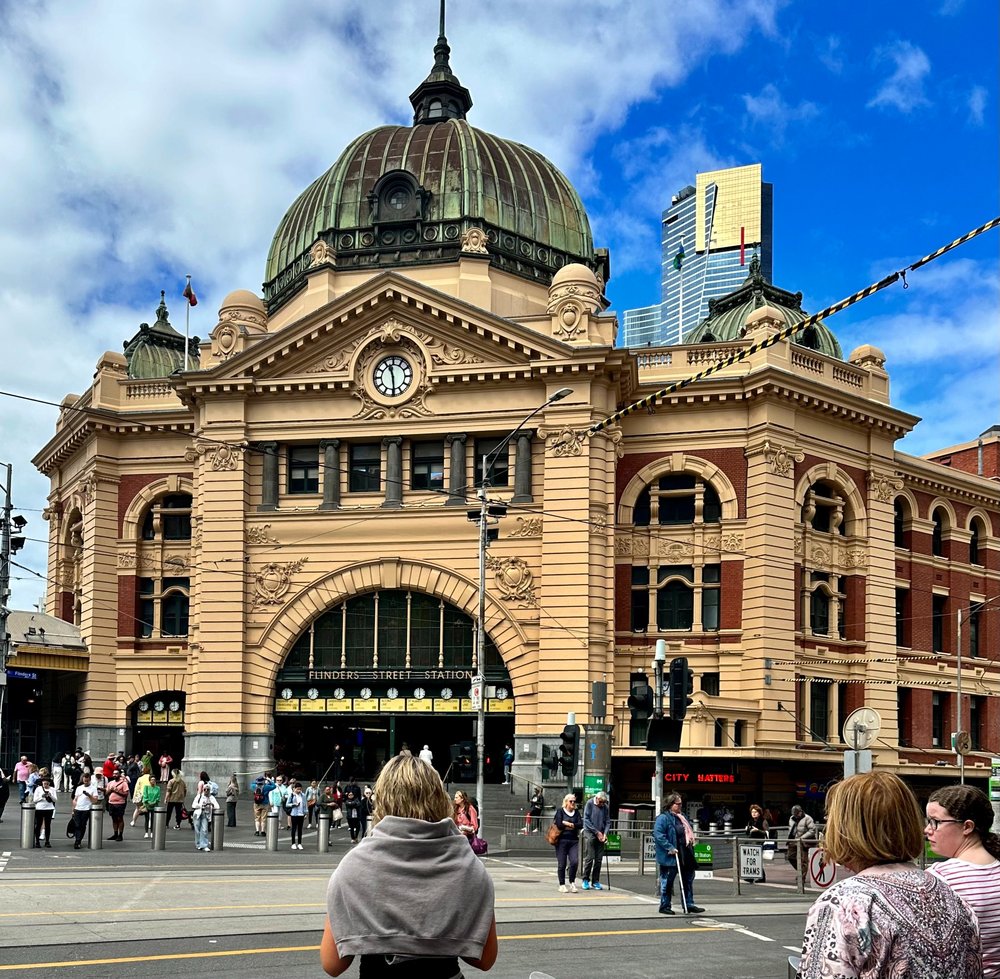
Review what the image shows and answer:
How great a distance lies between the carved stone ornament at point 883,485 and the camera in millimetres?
53562

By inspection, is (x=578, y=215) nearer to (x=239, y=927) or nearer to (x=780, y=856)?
(x=780, y=856)

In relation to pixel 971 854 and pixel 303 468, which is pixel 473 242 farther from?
pixel 971 854

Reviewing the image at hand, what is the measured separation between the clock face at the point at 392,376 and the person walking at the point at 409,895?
150ft

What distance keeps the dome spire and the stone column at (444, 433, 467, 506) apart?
20380mm

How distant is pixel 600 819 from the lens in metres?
25.0

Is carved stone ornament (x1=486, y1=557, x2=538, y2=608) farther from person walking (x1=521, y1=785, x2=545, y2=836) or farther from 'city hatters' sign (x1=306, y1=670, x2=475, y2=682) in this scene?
person walking (x1=521, y1=785, x2=545, y2=836)

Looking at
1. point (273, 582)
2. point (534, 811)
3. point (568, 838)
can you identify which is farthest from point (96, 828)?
point (273, 582)

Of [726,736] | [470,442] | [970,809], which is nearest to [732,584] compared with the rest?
[726,736]

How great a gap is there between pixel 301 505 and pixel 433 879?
152 feet

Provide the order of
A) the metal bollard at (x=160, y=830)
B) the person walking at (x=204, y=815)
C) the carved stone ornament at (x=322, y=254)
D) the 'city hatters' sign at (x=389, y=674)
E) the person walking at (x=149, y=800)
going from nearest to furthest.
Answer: the metal bollard at (x=160, y=830), the person walking at (x=204, y=815), the person walking at (x=149, y=800), the 'city hatters' sign at (x=389, y=674), the carved stone ornament at (x=322, y=254)

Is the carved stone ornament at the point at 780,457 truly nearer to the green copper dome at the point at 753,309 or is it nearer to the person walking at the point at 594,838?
the green copper dome at the point at 753,309

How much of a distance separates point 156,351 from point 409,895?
61571mm

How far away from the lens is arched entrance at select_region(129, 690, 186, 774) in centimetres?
5562

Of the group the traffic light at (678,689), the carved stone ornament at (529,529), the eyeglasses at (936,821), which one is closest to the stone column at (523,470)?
the carved stone ornament at (529,529)
